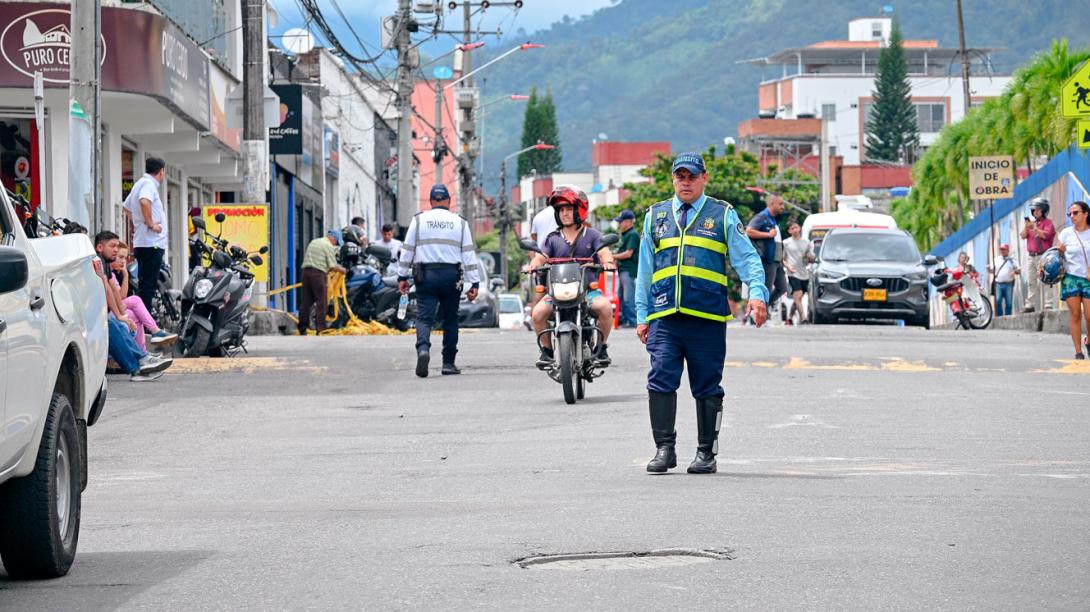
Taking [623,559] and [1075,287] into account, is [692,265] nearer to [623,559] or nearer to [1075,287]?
[623,559]

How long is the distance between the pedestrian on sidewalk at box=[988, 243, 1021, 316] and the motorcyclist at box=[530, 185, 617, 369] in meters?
22.9

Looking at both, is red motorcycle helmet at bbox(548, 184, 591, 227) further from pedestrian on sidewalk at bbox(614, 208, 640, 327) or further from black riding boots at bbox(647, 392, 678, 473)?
pedestrian on sidewalk at bbox(614, 208, 640, 327)

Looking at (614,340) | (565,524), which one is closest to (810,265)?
(614,340)

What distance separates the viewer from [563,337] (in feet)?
51.0

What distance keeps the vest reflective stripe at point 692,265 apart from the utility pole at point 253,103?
1971cm

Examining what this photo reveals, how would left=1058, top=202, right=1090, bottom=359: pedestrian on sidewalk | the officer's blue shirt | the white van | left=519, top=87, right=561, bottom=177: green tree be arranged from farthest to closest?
left=519, top=87, right=561, bottom=177: green tree, the white van, left=1058, top=202, right=1090, bottom=359: pedestrian on sidewalk, the officer's blue shirt

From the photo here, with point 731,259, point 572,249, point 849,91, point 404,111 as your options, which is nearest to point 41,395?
point 731,259

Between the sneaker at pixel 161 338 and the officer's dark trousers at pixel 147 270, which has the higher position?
the officer's dark trousers at pixel 147 270

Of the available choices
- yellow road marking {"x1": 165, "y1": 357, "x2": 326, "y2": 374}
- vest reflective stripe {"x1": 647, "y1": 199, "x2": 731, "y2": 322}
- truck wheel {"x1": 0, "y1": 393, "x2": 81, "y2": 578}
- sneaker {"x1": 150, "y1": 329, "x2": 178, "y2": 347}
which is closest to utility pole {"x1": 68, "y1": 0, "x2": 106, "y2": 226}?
sneaker {"x1": 150, "y1": 329, "x2": 178, "y2": 347}

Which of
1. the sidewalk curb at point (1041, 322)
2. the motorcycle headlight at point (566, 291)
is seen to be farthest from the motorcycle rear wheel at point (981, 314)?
the motorcycle headlight at point (566, 291)

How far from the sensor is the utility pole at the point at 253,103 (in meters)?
29.7

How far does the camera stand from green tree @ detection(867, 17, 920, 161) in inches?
5541

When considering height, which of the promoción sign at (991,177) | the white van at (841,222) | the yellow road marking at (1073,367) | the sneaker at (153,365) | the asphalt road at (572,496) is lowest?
the asphalt road at (572,496)

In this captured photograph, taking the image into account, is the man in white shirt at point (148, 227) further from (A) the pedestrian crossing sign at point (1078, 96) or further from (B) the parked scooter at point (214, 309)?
(A) the pedestrian crossing sign at point (1078, 96)
